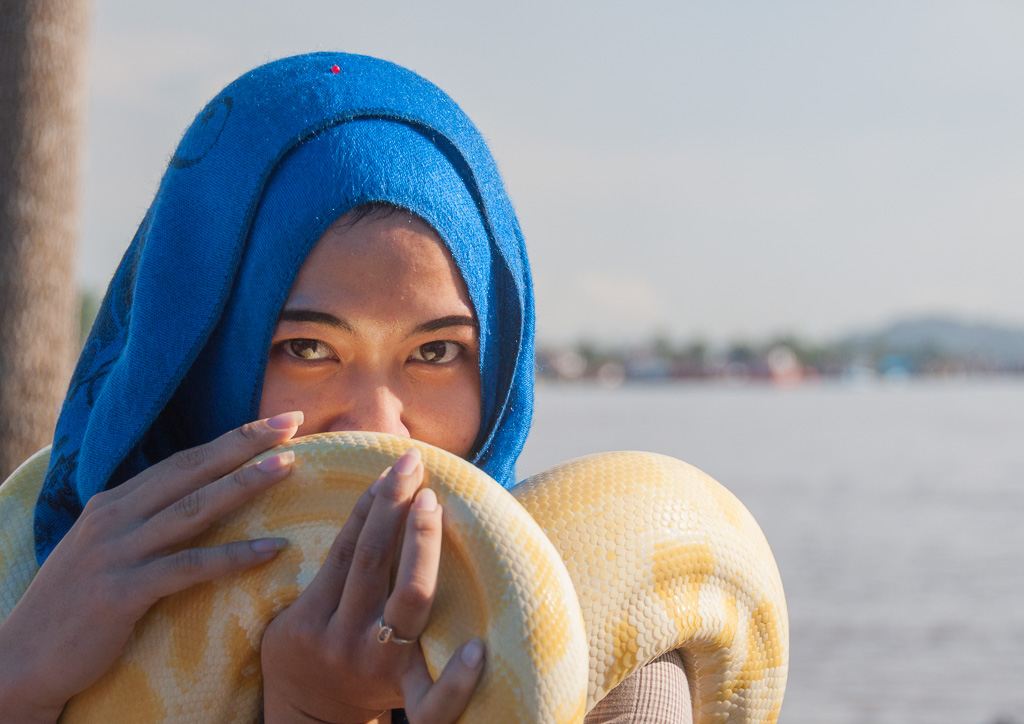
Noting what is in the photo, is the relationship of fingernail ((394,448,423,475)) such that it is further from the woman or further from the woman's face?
the woman's face

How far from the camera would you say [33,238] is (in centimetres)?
490

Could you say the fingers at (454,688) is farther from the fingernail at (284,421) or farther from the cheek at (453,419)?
the cheek at (453,419)

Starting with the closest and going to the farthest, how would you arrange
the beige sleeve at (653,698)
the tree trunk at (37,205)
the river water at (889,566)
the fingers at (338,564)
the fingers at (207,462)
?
the fingers at (338,564), the fingers at (207,462), the beige sleeve at (653,698), the tree trunk at (37,205), the river water at (889,566)

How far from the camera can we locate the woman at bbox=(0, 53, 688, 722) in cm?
170

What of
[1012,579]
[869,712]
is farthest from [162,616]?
[1012,579]

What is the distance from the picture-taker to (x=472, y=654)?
59.2 inches

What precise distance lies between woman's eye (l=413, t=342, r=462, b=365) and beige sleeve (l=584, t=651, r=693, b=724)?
0.74 meters

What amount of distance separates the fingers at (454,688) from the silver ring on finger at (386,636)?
8cm

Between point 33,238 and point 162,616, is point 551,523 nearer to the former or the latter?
point 162,616

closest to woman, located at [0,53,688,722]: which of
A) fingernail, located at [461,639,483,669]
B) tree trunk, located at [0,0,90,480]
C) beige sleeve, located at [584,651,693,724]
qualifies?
fingernail, located at [461,639,483,669]

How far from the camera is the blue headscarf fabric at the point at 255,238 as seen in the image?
2.11m

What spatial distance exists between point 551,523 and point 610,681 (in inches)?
11.1

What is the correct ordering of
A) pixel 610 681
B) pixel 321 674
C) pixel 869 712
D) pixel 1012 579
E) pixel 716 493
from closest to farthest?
pixel 321 674
pixel 610 681
pixel 716 493
pixel 869 712
pixel 1012 579

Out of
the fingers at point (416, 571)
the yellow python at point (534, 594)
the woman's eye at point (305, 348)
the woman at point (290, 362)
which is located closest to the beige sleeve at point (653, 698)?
the yellow python at point (534, 594)
